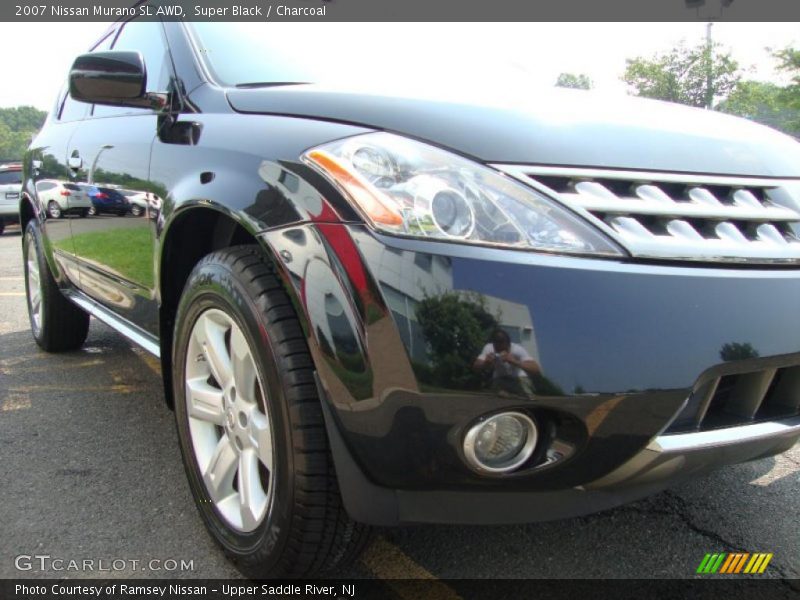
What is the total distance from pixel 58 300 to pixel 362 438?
3.16m

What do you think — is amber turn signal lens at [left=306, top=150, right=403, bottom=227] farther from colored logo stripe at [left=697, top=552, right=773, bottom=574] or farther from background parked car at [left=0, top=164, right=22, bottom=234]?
background parked car at [left=0, top=164, right=22, bottom=234]

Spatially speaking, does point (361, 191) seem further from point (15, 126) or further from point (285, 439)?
point (15, 126)

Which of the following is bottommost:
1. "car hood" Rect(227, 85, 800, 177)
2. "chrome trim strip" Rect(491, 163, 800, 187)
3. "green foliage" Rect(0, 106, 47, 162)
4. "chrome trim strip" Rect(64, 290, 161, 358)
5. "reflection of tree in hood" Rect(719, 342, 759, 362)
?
"green foliage" Rect(0, 106, 47, 162)

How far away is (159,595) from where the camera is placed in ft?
5.85

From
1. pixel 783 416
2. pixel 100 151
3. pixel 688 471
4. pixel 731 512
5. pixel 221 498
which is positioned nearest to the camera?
pixel 688 471

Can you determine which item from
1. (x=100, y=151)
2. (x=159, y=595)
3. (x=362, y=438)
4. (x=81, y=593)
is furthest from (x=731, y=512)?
(x=100, y=151)

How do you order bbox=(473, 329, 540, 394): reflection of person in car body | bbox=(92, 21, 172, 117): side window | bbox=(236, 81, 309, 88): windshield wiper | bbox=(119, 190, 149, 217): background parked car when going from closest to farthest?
bbox=(473, 329, 540, 394): reflection of person in car body < bbox=(236, 81, 309, 88): windshield wiper < bbox=(119, 190, 149, 217): background parked car < bbox=(92, 21, 172, 117): side window

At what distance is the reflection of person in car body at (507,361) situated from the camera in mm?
1289

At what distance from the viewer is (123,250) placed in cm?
263

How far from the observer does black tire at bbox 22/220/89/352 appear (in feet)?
Answer: 12.8

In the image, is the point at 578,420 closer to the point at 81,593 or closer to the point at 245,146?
the point at 245,146

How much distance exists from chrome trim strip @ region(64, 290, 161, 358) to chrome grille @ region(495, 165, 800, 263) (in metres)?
1.48

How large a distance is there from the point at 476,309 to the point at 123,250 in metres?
1.80

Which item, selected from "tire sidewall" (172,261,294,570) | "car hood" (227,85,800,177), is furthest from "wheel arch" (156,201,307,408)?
"car hood" (227,85,800,177)
